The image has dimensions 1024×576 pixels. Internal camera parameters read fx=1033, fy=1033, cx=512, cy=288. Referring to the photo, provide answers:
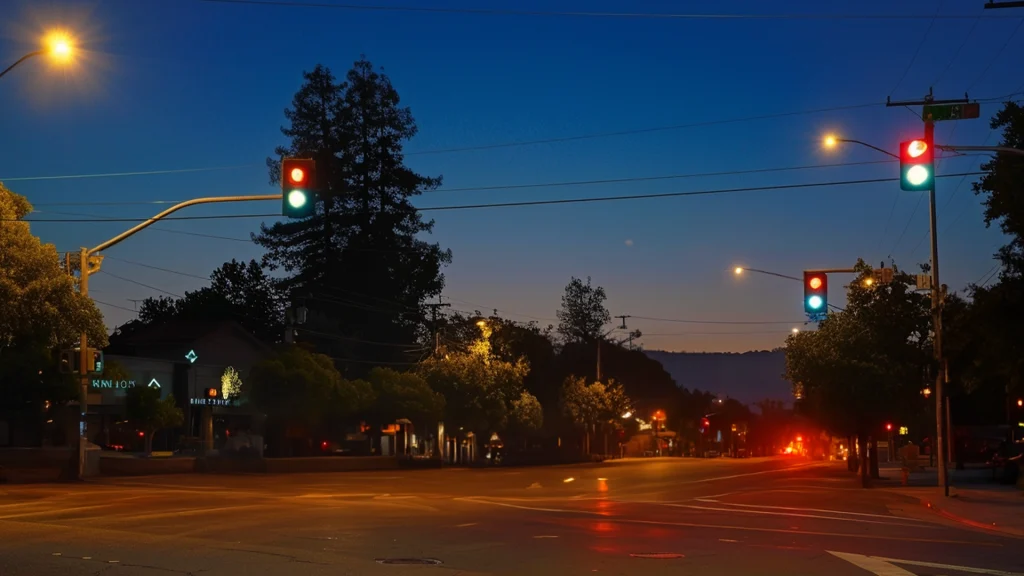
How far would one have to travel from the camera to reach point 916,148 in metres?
17.3

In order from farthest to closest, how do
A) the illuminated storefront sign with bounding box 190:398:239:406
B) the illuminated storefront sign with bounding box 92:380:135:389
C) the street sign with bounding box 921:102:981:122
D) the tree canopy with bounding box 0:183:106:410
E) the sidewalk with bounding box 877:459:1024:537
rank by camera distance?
the illuminated storefront sign with bounding box 190:398:239:406, the illuminated storefront sign with bounding box 92:380:135:389, the tree canopy with bounding box 0:183:106:410, the sidewalk with bounding box 877:459:1024:537, the street sign with bounding box 921:102:981:122

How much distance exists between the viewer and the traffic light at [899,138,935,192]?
17.2 metres

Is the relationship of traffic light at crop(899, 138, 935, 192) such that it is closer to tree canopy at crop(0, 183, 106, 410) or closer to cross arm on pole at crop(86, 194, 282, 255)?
cross arm on pole at crop(86, 194, 282, 255)

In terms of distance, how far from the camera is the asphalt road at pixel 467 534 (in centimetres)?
1392

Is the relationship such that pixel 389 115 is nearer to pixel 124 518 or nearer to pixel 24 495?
pixel 24 495

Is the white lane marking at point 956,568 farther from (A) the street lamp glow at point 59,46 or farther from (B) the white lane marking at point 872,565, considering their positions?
(A) the street lamp glow at point 59,46

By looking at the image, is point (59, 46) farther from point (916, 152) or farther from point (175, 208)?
point (916, 152)

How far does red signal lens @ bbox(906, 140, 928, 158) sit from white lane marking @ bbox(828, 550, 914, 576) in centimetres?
666

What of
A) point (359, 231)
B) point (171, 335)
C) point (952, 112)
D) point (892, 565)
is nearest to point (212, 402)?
point (171, 335)

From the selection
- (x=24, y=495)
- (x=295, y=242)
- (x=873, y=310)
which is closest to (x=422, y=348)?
(x=295, y=242)

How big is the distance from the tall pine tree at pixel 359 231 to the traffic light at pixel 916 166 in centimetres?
6366

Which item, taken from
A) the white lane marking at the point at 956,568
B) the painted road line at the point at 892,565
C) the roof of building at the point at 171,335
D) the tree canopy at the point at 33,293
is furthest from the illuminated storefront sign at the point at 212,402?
the white lane marking at the point at 956,568

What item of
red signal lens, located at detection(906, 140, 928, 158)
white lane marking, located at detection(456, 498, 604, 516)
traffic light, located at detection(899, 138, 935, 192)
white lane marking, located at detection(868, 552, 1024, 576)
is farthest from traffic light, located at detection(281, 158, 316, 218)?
white lane marking, located at detection(868, 552, 1024, 576)

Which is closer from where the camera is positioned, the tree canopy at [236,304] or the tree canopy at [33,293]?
the tree canopy at [33,293]
